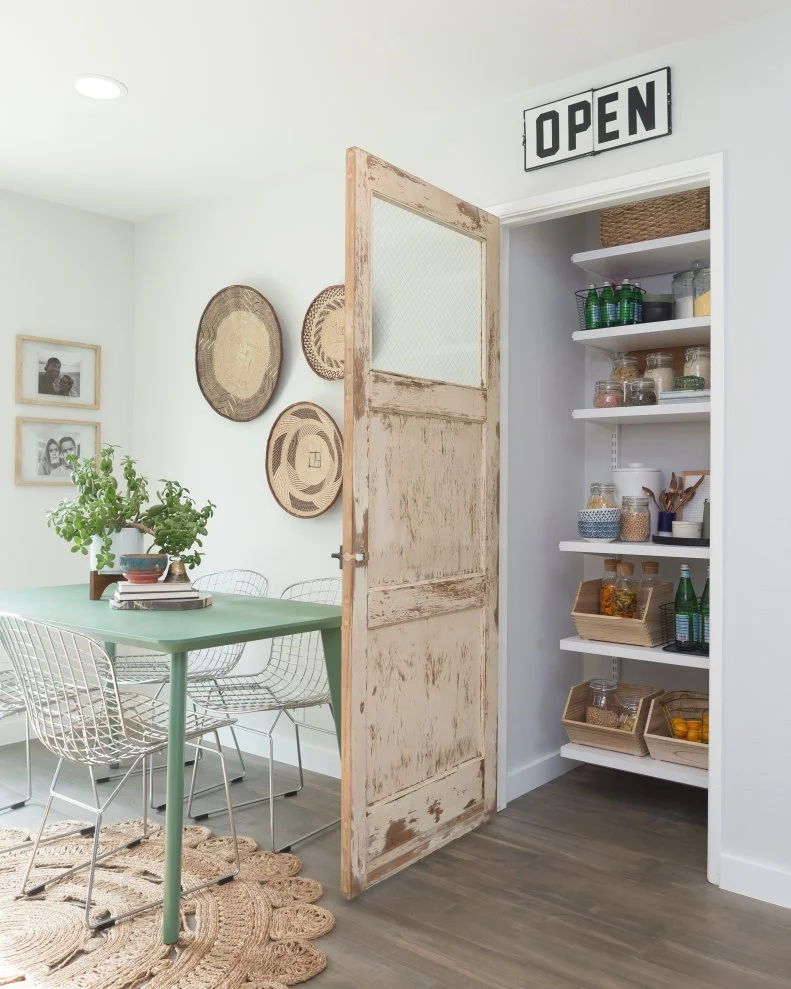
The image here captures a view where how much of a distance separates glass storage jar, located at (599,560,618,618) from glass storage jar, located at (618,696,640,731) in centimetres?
36

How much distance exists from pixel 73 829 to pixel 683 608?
7.56 feet

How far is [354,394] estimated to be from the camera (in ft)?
8.26

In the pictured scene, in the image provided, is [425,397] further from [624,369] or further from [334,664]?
[624,369]

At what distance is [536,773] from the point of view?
351cm

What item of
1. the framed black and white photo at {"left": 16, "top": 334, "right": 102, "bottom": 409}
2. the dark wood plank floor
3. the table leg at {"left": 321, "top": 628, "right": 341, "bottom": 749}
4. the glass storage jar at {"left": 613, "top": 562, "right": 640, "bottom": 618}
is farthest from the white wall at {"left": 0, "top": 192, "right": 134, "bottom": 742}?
the glass storage jar at {"left": 613, "top": 562, "right": 640, "bottom": 618}

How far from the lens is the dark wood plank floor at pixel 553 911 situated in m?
2.14

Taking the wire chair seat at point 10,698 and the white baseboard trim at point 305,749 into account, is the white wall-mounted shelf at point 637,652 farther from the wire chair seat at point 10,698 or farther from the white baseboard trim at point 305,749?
the wire chair seat at point 10,698

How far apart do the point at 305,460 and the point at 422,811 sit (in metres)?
1.62

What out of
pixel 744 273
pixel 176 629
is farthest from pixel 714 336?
pixel 176 629

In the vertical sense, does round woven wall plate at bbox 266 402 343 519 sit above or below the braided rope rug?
above

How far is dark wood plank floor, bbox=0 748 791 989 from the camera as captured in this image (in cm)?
214

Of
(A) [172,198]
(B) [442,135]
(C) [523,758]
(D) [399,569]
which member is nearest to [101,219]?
(A) [172,198]

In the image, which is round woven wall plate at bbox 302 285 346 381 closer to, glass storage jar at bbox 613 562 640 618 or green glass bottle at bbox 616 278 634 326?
green glass bottle at bbox 616 278 634 326

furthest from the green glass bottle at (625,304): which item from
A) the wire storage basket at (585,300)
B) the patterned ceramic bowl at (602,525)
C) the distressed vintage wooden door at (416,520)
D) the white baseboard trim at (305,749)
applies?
the white baseboard trim at (305,749)
